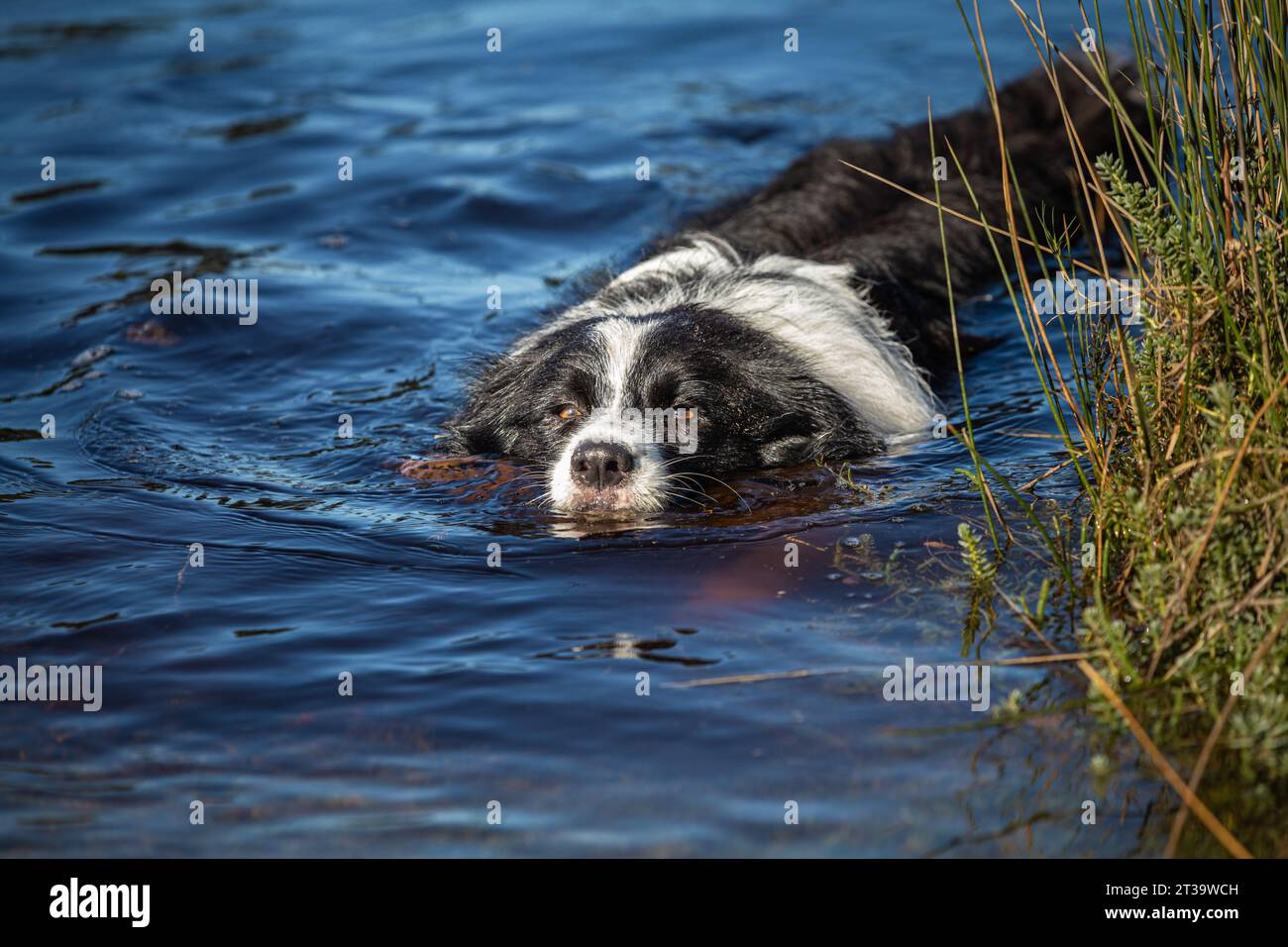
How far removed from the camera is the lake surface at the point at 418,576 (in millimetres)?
3811

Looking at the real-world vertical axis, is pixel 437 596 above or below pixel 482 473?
below

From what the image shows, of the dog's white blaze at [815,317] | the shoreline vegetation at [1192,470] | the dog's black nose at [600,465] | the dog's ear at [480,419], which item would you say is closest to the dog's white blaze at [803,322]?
the dog's white blaze at [815,317]

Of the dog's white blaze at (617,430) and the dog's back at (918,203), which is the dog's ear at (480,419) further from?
the dog's back at (918,203)

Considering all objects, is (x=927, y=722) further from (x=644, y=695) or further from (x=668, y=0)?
(x=668, y=0)

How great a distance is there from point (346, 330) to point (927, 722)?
5360 millimetres

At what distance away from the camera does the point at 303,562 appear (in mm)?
5453

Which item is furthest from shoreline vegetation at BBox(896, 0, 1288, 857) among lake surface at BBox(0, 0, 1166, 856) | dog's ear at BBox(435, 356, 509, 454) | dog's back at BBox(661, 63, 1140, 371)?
dog's back at BBox(661, 63, 1140, 371)

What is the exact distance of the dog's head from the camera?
5.75 m

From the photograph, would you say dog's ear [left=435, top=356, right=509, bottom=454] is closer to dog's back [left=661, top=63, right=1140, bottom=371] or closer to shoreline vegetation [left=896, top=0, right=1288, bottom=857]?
dog's back [left=661, top=63, right=1140, bottom=371]

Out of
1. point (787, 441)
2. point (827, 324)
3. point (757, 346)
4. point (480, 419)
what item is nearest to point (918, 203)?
point (827, 324)

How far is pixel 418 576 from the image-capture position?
531cm

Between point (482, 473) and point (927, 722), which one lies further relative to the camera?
point (482, 473)

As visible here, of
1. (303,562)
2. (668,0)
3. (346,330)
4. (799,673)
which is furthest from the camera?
(668,0)
